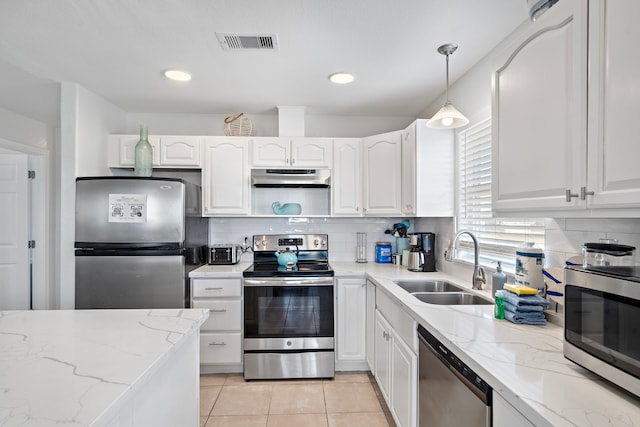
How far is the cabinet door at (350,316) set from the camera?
2.81m

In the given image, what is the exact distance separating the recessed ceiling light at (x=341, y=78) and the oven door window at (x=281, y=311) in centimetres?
163

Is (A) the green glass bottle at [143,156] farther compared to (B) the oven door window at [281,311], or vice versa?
(A) the green glass bottle at [143,156]

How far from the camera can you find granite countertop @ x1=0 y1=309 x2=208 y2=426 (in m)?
0.75

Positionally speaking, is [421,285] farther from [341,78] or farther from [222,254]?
[222,254]

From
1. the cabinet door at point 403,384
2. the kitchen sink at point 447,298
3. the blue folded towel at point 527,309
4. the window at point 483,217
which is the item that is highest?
the window at point 483,217

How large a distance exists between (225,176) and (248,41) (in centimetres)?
132

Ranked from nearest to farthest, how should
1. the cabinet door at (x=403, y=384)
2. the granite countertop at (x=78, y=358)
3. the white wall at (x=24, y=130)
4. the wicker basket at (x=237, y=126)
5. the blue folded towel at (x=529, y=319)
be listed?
the granite countertop at (x=78, y=358)
the blue folded towel at (x=529, y=319)
the cabinet door at (x=403, y=384)
the wicker basket at (x=237, y=126)
the white wall at (x=24, y=130)

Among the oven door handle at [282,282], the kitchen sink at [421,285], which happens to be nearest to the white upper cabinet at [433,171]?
the kitchen sink at [421,285]

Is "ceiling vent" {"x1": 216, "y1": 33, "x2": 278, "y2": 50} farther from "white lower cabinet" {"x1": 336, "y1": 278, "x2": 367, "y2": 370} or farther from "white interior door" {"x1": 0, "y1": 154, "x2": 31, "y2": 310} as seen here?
"white interior door" {"x1": 0, "y1": 154, "x2": 31, "y2": 310}

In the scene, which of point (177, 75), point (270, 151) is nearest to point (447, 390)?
point (270, 151)

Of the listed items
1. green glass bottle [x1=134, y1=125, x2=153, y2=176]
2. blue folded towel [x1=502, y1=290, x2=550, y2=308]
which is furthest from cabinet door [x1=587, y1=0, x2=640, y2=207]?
green glass bottle [x1=134, y1=125, x2=153, y2=176]

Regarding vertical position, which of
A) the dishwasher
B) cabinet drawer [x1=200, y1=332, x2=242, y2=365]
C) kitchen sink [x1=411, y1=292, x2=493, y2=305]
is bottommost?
cabinet drawer [x1=200, y1=332, x2=242, y2=365]

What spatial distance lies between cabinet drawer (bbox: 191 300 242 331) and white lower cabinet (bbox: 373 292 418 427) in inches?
44.2

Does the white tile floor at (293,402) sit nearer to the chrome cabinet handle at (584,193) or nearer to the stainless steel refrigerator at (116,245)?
the stainless steel refrigerator at (116,245)
